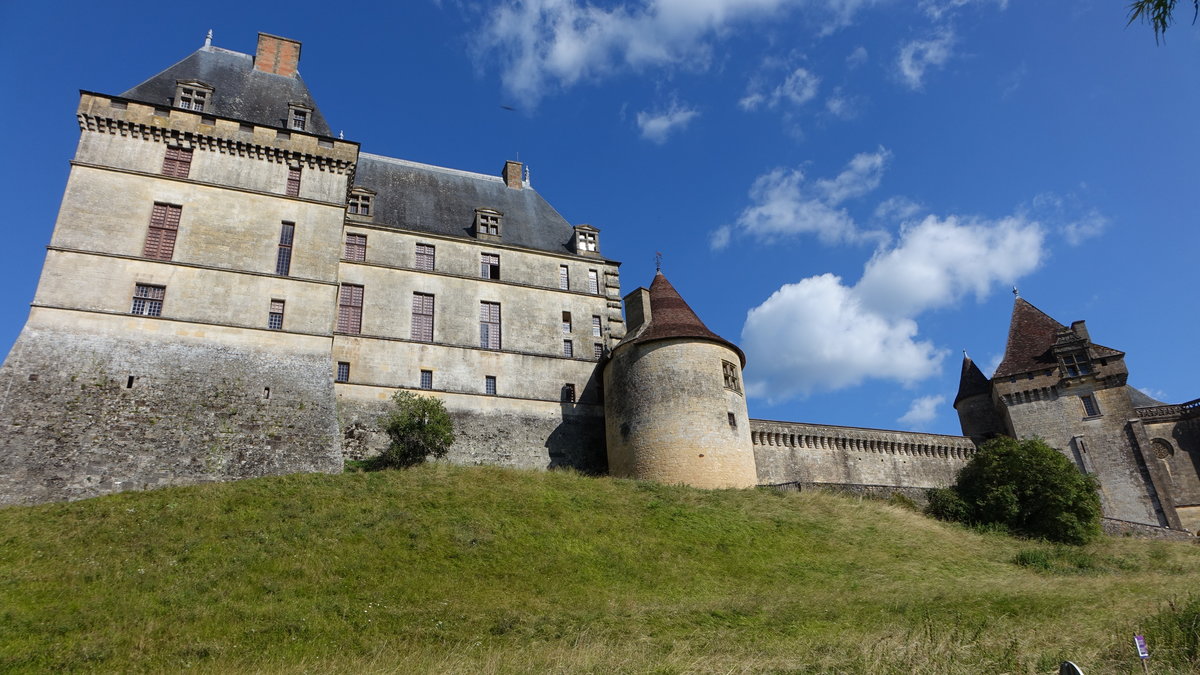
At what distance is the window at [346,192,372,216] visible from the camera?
3006 cm

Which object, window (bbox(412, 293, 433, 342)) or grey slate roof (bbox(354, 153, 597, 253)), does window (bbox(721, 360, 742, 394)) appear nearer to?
grey slate roof (bbox(354, 153, 597, 253))

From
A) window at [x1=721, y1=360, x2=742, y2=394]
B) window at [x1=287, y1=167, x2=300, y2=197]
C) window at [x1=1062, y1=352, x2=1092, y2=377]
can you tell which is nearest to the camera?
window at [x1=287, y1=167, x2=300, y2=197]

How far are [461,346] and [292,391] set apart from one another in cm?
731

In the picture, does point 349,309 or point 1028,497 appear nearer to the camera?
point 1028,497

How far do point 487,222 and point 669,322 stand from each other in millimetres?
9367

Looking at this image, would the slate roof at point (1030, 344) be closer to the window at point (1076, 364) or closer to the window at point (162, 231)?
the window at point (1076, 364)

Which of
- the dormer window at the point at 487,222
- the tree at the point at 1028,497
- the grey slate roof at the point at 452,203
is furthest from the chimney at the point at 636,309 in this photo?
the tree at the point at 1028,497

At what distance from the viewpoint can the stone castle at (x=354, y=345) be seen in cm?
2100

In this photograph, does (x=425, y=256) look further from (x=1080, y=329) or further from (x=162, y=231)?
(x=1080, y=329)

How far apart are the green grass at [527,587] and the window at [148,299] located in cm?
672

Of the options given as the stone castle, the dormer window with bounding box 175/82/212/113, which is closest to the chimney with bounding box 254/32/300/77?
the stone castle

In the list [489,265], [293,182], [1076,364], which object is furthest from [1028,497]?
[293,182]

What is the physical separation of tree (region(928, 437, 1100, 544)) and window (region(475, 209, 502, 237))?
20.4m

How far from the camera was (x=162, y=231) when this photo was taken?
24.0m
